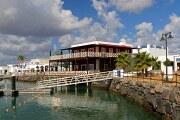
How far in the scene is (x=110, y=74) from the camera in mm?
42531

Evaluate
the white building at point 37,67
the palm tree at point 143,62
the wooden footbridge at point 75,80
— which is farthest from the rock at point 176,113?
the white building at point 37,67

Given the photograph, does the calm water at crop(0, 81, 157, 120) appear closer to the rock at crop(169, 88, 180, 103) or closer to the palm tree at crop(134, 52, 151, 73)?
the rock at crop(169, 88, 180, 103)

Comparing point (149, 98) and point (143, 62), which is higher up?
point (143, 62)

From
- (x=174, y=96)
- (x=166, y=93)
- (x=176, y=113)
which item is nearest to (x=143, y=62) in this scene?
(x=166, y=93)

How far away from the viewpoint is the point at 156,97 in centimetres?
2183

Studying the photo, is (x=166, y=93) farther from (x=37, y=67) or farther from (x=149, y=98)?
(x=37, y=67)

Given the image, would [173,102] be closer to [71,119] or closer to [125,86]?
[71,119]

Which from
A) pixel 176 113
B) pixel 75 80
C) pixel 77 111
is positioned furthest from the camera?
pixel 75 80

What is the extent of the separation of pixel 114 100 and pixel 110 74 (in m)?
11.5

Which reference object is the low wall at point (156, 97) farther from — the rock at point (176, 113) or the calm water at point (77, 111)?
the calm water at point (77, 111)

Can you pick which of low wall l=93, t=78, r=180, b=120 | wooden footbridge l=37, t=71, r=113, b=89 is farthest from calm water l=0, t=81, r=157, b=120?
wooden footbridge l=37, t=71, r=113, b=89

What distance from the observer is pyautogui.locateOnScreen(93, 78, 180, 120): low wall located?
58.6 ft

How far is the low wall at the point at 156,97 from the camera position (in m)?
17.9

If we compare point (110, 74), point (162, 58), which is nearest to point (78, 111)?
point (110, 74)
